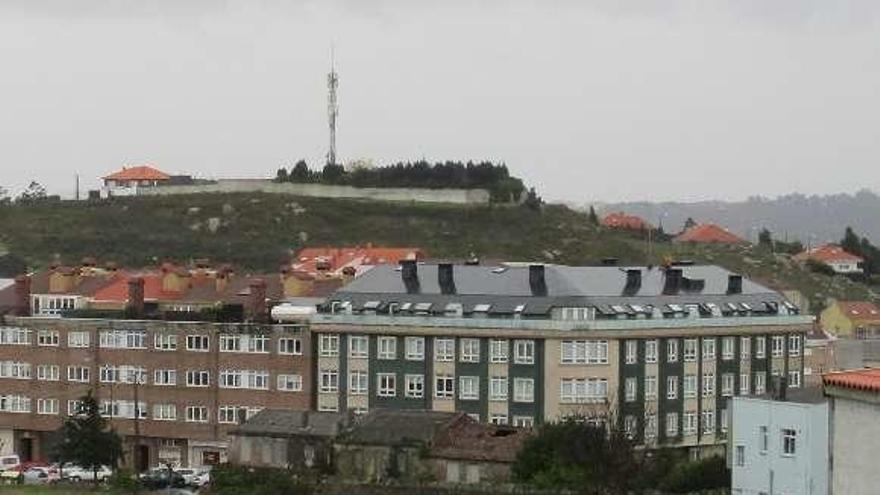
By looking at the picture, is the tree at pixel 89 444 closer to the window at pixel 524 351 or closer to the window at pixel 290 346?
the window at pixel 290 346

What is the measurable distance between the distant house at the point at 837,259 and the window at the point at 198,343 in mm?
94618

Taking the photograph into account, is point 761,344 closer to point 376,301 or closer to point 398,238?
point 376,301

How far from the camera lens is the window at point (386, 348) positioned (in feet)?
247

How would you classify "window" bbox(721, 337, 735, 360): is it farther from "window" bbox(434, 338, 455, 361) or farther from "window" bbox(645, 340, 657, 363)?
"window" bbox(434, 338, 455, 361)

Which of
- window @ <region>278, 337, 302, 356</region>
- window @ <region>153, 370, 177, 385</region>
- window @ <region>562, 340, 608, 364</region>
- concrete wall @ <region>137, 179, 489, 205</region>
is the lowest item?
window @ <region>153, 370, 177, 385</region>

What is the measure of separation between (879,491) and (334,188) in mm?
112864

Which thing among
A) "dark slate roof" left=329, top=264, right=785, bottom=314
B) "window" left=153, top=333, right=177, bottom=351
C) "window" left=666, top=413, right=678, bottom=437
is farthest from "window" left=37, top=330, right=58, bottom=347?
"window" left=666, top=413, right=678, bottom=437

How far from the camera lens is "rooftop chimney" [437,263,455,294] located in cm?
7594

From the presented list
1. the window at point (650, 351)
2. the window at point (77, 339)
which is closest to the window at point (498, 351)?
the window at point (650, 351)

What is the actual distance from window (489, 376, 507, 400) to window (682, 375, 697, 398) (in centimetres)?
732

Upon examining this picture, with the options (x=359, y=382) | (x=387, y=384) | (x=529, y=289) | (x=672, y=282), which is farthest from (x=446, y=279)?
(x=672, y=282)

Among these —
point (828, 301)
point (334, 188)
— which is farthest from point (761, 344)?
point (334, 188)

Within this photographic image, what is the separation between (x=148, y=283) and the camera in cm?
9100

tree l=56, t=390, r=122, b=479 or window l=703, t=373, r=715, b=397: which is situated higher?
window l=703, t=373, r=715, b=397
